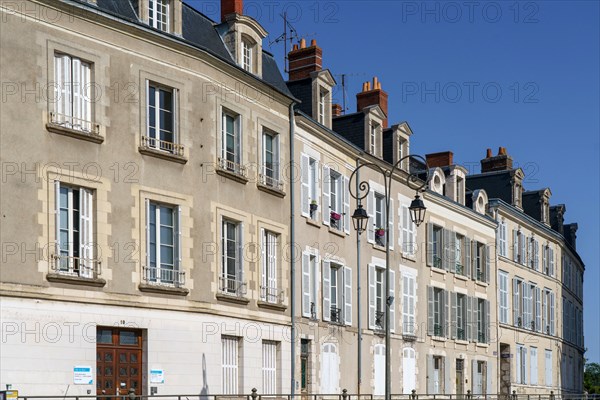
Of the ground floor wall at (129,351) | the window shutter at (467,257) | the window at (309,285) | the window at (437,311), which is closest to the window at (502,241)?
the window shutter at (467,257)

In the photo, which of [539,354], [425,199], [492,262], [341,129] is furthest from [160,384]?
[539,354]

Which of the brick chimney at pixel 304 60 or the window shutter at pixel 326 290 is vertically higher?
the brick chimney at pixel 304 60

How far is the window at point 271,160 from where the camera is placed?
24556mm

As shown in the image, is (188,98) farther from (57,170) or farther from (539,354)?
(539,354)

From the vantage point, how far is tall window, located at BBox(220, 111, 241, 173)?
22797 mm

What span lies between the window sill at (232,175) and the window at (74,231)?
12.8 ft

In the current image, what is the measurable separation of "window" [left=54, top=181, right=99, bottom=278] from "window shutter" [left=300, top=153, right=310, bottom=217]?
8.14 m

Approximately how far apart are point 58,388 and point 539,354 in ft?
104

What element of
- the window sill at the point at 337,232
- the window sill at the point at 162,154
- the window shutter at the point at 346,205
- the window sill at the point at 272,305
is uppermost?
the window sill at the point at 162,154

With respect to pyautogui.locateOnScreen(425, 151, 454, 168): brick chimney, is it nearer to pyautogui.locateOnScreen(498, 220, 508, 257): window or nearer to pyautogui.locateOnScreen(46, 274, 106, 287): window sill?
pyautogui.locateOnScreen(498, 220, 508, 257): window

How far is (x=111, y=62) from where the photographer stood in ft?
64.2

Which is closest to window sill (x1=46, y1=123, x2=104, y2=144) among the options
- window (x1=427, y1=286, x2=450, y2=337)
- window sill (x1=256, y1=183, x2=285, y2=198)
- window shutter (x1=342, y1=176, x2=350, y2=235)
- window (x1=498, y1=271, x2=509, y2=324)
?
window sill (x1=256, y1=183, x2=285, y2=198)

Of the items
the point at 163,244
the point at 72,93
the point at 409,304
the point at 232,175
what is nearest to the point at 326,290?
the point at 232,175

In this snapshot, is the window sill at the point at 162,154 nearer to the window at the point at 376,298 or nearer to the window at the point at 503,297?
the window at the point at 376,298
